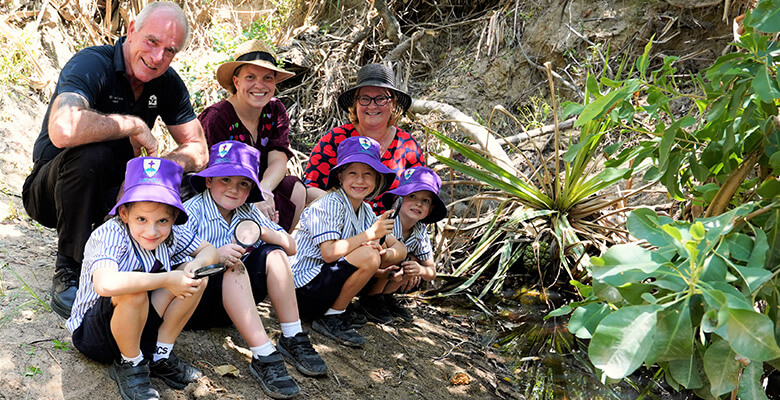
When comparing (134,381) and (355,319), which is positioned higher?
(134,381)

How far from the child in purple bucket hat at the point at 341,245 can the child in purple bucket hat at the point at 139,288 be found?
2.52 ft

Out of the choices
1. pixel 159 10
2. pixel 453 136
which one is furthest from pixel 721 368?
pixel 453 136

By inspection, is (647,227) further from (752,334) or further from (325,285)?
(325,285)

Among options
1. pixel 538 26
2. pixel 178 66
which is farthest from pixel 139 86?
pixel 538 26

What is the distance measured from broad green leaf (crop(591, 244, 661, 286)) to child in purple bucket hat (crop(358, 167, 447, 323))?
2036 millimetres

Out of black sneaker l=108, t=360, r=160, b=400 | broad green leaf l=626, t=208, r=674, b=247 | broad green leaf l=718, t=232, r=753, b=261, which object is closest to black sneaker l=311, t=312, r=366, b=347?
black sneaker l=108, t=360, r=160, b=400

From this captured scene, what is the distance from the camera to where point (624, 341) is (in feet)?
3.90

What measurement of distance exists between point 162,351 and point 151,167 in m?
0.69

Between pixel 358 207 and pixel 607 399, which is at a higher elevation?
pixel 358 207

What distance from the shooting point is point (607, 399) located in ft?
9.98

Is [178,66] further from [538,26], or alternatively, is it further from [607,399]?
[607,399]

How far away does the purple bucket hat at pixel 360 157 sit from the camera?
124 inches

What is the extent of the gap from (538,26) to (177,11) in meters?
4.39

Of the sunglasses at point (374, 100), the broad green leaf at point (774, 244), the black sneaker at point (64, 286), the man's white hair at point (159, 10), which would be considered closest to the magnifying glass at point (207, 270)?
the black sneaker at point (64, 286)
